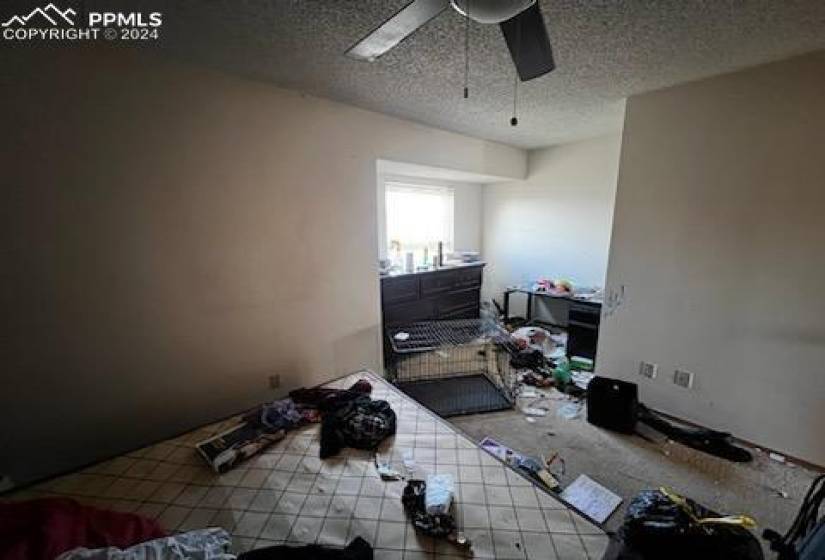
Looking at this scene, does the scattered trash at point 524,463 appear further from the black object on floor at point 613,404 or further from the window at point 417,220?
the window at point 417,220

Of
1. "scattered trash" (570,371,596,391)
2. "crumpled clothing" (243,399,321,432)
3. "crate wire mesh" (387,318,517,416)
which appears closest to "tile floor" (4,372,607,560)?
"crumpled clothing" (243,399,321,432)

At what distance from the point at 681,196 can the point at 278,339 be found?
3.01 meters

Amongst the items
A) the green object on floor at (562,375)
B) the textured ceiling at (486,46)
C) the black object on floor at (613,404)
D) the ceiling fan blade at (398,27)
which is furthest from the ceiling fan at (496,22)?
the green object on floor at (562,375)

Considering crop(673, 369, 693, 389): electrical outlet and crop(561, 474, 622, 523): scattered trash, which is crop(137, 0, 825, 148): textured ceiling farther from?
crop(561, 474, 622, 523): scattered trash

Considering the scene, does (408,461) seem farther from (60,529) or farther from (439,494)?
(60,529)

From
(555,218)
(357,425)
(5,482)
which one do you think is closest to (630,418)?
(357,425)

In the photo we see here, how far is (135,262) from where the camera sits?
71.4 inches

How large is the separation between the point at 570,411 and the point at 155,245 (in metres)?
3.02

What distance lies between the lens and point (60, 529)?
1.04 metres

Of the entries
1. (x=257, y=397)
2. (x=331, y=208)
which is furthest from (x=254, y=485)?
(x=331, y=208)

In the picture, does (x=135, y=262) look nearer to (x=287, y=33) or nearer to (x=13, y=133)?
(x=13, y=133)

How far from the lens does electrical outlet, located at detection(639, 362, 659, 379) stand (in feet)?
8.12

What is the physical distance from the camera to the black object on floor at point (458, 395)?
258cm

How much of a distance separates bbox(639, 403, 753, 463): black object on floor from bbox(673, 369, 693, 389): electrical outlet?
29cm
